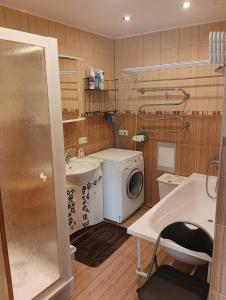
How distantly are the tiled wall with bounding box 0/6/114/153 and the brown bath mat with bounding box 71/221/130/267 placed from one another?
1.01 meters

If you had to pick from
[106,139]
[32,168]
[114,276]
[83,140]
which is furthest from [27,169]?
[106,139]

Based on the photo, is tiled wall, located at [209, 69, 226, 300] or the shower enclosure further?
the shower enclosure

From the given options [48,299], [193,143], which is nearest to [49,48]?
[48,299]

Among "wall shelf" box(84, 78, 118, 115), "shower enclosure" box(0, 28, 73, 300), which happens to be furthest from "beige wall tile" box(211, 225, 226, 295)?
"wall shelf" box(84, 78, 118, 115)

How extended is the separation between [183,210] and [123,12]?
2.22 m

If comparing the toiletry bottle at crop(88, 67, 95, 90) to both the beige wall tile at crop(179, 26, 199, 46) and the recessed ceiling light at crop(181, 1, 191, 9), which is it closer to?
the beige wall tile at crop(179, 26, 199, 46)

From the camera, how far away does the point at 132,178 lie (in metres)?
3.19

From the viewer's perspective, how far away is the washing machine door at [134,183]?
302 centimetres

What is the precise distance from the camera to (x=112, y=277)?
212cm

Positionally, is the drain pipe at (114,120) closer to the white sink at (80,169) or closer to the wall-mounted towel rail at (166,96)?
the wall-mounted towel rail at (166,96)

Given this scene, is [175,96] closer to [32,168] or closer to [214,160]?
[214,160]

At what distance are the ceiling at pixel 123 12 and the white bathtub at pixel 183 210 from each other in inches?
70.9

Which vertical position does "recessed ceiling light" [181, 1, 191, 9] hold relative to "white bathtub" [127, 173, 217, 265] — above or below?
above

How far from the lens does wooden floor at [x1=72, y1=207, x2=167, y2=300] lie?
6.34 ft
